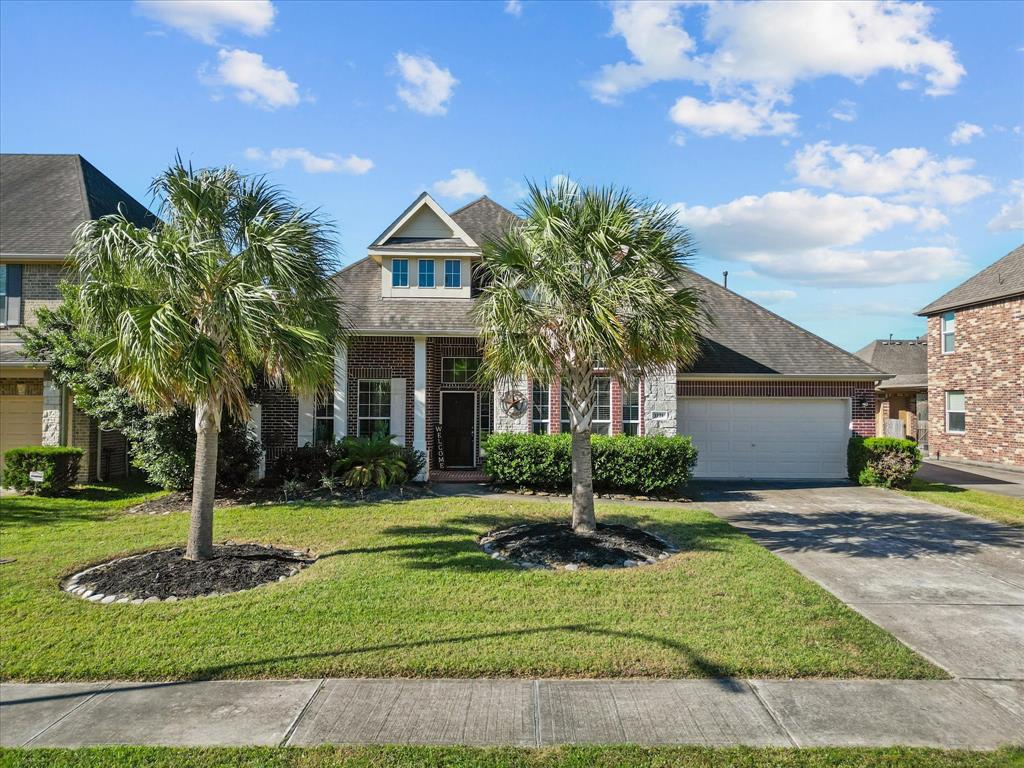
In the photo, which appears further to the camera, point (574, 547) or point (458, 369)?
point (458, 369)

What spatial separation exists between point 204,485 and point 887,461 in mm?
15155

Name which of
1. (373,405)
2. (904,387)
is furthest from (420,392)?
(904,387)

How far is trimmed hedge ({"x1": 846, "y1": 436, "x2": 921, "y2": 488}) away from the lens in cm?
1577

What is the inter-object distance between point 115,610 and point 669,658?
5585 mm

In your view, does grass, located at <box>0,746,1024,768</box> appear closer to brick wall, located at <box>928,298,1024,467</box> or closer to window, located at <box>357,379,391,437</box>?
window, located at <box>357,379,391,437</box>

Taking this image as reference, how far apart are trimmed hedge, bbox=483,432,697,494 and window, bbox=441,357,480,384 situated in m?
2.82

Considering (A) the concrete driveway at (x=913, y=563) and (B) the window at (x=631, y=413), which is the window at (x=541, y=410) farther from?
(A) the concrete driveway at (x=913, y=563)

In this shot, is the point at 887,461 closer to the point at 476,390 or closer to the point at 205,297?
the point at 476,390

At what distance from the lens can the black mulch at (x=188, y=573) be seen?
7.38 metres

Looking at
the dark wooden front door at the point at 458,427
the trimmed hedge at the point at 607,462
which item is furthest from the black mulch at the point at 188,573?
the dark wooden front door at the point at 458,427

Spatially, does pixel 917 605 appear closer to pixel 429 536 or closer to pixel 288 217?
pixel 429 536

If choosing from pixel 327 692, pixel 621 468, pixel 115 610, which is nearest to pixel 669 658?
pixel 327 692

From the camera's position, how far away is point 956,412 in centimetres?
2423

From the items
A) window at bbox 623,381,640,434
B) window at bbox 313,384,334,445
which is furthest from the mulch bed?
window at bbox 313,384,334,445
